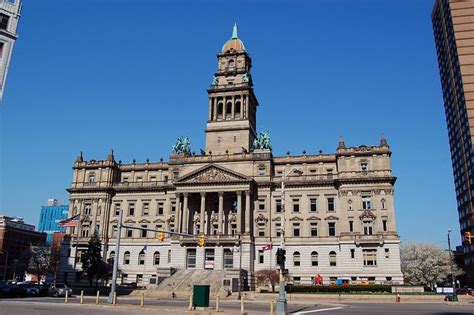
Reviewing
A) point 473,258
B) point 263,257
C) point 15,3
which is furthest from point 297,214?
point 473,258

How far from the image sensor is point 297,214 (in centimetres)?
8062

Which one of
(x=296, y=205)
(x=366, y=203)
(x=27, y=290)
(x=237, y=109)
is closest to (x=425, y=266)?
(x=366, y=203)

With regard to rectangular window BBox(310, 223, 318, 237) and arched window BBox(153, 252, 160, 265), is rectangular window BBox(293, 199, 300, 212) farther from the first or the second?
arched window BBox(153, 252, 160, 265)

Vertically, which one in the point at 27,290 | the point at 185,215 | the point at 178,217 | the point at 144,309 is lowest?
the point at 144,309

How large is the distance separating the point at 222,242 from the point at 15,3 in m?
48.9

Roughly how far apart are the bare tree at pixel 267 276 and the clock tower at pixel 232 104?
79.4ft

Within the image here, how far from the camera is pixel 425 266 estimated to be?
4183 inches

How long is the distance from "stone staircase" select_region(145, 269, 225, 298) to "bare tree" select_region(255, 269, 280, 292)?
6.68m

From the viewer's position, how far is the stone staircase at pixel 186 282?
211 ft

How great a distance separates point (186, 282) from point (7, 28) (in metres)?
45.6

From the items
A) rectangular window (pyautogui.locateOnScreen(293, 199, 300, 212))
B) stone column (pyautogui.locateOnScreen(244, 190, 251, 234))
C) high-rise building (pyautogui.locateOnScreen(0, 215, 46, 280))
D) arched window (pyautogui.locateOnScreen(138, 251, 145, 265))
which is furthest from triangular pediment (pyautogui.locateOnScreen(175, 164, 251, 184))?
high-rise building (pyautogui.locateOnScreen(0, 215, 46, 280))

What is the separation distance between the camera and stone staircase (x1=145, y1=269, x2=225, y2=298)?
211 ft

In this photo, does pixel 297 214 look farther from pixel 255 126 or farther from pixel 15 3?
pixel 15 3

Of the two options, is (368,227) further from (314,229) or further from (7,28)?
(7,28)
